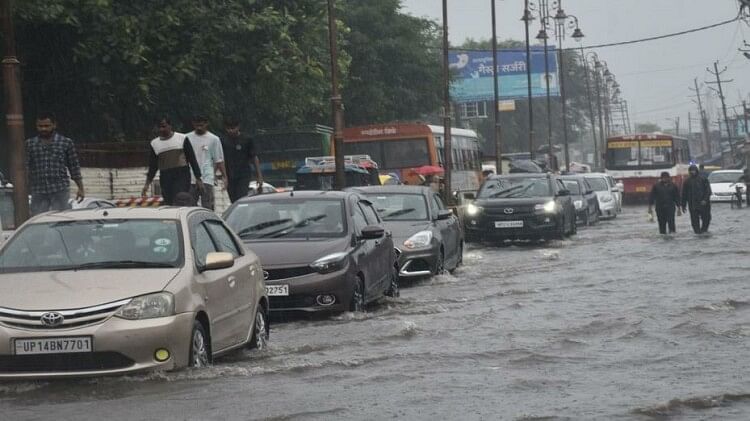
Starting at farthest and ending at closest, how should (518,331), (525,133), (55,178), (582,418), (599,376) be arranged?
(525,133)
(55,178)
(518,331)
(599,376)
(582,418)

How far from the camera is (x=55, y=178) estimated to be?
52.6 feet

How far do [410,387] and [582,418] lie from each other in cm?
171

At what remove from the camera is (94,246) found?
10734mm

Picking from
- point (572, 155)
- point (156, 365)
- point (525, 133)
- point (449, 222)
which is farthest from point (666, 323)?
point (572, 155)

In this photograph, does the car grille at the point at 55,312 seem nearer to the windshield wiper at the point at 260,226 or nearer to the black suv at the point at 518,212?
the windshield wiper at the point at 260,226

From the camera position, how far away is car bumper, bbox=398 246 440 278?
20.6 metres

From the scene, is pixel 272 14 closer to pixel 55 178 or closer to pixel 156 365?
pixel 55 178

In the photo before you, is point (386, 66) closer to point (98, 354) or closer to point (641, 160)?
point (641, 160)

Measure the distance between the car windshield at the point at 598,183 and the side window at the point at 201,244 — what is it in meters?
40.8

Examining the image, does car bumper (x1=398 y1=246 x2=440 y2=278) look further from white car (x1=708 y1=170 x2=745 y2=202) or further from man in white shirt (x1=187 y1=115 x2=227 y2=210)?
white car (x1=708 y1=170 x2=745 y2=202)

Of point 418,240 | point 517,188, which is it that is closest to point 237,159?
point 418,240

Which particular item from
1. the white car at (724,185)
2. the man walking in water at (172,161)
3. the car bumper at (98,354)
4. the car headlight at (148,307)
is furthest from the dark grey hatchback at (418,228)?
the white car at (724,185)

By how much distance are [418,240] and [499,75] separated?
2443 inches

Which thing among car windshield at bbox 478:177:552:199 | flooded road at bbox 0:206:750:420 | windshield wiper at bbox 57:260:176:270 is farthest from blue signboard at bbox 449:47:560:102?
windshield wiper at bbox 57:260:176:270
